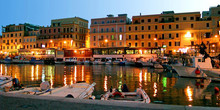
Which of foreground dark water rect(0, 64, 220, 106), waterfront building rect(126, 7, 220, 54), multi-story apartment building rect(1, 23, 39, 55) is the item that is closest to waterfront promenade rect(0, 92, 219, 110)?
foreground dark water rect(0, 64, 220, 106)

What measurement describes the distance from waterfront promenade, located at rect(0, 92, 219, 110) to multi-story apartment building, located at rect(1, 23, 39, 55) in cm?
9070

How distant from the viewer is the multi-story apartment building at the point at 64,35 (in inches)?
3334

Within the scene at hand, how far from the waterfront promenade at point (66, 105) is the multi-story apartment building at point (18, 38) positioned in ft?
298

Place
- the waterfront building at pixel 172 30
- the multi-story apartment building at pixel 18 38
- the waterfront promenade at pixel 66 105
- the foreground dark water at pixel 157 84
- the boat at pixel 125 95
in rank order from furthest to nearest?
1. the multi-story apartment building at pixel 18 38
2. the waterfront building at pixel 172 30
3. the foreground dark water at pixel 157 84
4. the boat at pixel 125 95
5. the waterfront promenade at pixel 66 105

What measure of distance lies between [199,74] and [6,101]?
28.4 m

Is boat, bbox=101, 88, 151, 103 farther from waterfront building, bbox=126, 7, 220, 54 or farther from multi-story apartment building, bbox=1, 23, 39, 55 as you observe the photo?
multi-story apartment building, bbox=1, 23, 39, 55

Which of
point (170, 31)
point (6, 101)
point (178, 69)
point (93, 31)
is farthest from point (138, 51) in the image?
point (6, 101)

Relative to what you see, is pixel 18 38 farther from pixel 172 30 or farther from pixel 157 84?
pixel 157 84

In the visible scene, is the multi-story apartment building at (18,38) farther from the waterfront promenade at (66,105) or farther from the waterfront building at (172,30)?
the waterfront promenade at (66,105)

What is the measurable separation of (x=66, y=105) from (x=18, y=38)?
98909 millimetres

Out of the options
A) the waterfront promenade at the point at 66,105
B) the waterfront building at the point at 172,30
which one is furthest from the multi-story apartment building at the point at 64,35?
the waterfront promenade at the point at 66,105

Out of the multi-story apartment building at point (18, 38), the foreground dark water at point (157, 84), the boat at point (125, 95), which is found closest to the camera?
the boat at point (125, 95)

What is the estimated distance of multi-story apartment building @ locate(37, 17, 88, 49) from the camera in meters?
84.7

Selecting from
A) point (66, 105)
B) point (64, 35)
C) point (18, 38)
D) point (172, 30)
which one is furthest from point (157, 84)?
point (18, 38)
